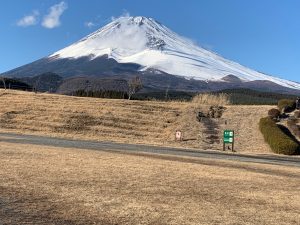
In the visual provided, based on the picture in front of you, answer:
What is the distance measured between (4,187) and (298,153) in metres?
23.8

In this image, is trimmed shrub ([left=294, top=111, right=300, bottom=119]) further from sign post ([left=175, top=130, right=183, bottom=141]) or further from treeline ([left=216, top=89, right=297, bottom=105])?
treeline ([left=216, top=89, right=297, bottom=105])

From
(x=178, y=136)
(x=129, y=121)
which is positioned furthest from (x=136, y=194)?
(x=129, y=121)

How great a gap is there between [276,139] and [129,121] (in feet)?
43.9

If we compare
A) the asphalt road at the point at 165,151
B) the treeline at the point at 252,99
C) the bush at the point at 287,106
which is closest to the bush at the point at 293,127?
the bush at the point at 287,106

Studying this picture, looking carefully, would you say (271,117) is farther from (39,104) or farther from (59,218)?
(59,218)

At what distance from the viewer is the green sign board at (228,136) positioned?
1284 inches

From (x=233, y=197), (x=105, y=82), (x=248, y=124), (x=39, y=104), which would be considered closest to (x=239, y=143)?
(x=248, y=124)

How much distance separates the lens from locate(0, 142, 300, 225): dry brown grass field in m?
9.34

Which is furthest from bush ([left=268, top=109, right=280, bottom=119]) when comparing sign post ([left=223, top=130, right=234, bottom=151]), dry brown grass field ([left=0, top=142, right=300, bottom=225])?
dry brown grass field ([left=0, top=142, right=300, bottom=225])

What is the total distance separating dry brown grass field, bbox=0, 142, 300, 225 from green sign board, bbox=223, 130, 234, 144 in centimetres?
1566

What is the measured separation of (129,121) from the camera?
139 feet

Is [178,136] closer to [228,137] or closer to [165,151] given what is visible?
[228,137]

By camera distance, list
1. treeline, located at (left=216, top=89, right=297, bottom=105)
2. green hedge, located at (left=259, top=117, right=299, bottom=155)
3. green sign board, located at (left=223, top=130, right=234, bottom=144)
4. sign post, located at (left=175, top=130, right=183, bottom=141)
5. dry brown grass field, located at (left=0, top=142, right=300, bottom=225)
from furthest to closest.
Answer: treeline, located at (left=216, top=89, right=297, bottom=105) → sign post, located at (left=175, top=130, right=183, bottom=141) → green sign board, located at (left=223, top=130, right=234, bottom=144) → green hedge, located at (left=259, top=117, right=299, bottom=155) → dry brown grass field, located at (left=0, top=142, right=300, bottom=225)

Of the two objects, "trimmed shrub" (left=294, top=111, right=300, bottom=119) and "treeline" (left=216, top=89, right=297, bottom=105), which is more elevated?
"treeline" (left=216, top=89, right=297, bottom=105)
